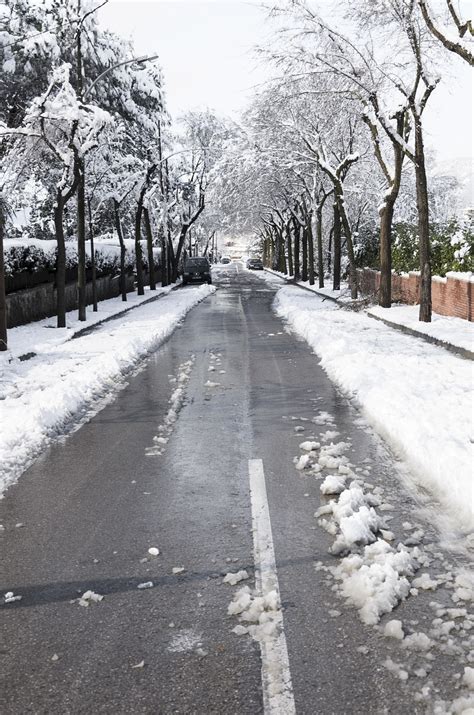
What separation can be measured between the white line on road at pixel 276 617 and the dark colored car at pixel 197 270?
4272cm

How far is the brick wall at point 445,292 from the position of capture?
18062 mm

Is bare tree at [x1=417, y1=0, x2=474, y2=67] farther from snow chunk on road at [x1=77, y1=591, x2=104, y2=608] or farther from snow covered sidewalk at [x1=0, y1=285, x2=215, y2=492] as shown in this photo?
snow chunk on road at [x1=77, y1=591, x2=104, y2=608]

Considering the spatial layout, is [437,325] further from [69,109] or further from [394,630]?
[394,630]

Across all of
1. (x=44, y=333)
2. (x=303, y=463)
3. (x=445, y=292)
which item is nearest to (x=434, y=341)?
(x=445, y=292)

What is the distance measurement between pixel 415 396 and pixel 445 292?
39.6ft

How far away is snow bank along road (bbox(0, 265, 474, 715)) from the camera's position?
3225mm

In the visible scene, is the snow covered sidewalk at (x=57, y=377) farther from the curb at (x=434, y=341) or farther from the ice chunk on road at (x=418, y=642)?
the curb at (x=434, y=341)

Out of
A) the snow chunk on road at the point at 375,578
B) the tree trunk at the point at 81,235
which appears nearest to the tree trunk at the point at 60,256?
the tree trunk at the point at 81,235

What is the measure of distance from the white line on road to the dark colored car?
140 ft

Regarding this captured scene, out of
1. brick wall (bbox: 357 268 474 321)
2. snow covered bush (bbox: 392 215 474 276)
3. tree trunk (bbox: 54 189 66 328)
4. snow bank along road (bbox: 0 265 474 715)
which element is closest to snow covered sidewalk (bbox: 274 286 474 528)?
snow bank along road (bbox: 0 265 474 715)

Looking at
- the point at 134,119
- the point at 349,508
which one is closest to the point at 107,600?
the point at 349,508

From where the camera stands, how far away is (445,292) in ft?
66.1

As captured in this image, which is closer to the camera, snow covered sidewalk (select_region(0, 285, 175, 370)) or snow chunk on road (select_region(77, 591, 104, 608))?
snow chunk on road (select_region(77, 591, 104, 608))

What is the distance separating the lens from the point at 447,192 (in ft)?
213
